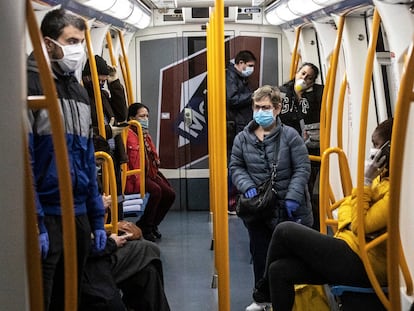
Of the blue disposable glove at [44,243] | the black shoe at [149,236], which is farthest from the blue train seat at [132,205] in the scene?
the blue disposable glove at [44,243]

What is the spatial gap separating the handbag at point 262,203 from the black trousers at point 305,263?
2.26 feet

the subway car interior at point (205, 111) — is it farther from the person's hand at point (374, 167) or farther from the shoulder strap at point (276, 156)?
the shoulder strap at point (276, 156)

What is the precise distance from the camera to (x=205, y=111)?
8578 mm

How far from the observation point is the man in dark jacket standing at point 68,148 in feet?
9.10

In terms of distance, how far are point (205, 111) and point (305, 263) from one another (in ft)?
17.4

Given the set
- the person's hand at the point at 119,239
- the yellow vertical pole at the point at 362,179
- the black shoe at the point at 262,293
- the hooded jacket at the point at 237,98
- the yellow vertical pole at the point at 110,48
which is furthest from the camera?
the hooded jacket at the point at 237,98

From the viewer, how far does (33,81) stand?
2.76 m

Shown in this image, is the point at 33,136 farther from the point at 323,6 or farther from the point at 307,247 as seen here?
the point at 323,6

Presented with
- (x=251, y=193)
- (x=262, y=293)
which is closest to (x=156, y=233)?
(x=251, y=193)

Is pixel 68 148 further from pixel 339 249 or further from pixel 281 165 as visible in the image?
pixel 281 165

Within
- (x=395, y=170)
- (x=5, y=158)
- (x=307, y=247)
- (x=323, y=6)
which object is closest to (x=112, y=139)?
(x=323, y=6)

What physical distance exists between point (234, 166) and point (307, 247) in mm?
1221

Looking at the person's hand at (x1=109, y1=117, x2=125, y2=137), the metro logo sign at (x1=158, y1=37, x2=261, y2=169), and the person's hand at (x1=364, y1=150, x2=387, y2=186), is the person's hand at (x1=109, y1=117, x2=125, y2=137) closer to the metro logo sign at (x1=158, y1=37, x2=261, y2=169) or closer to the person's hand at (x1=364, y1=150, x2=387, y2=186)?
the person's hand at (x1=364, y1=150, x2=387, y2=186)

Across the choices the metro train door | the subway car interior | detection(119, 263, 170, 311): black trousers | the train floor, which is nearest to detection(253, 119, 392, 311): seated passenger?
the subway car interior
